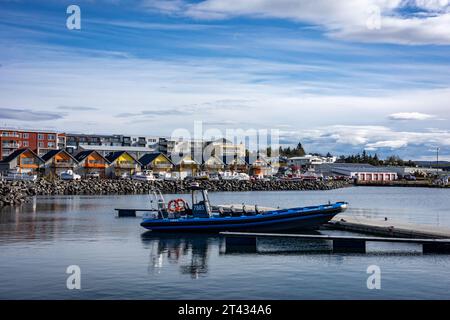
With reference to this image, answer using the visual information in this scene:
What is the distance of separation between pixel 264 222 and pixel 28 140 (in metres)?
97.9

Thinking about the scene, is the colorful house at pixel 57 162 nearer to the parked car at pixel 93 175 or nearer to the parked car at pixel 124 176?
the parked car at pixel 93 175

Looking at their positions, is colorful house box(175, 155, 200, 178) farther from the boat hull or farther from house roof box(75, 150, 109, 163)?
the boat hull

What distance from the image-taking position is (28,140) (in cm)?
12044

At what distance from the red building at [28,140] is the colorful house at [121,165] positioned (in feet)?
47.3

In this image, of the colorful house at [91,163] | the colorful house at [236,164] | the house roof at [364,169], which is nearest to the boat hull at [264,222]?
the colorful house at [91,163]

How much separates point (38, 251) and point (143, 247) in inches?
199

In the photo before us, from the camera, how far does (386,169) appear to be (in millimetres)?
156000

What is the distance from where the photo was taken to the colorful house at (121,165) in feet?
372

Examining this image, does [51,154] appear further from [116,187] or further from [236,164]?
[236,164]

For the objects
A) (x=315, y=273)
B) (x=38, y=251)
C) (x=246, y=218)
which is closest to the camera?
(x=315, y=273)

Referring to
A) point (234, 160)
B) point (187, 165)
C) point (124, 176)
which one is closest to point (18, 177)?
point (124, 176)

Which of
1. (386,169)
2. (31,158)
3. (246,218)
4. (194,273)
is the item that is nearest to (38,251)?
(194,273)

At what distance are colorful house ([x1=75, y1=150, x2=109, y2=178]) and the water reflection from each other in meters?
77.5
